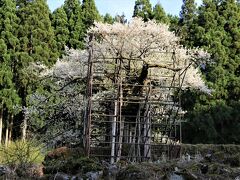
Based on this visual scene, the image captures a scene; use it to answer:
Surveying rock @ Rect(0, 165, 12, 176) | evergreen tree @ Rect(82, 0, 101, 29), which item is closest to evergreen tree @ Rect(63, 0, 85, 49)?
evergreen tree @ Rect(82, 0, 101, 29)

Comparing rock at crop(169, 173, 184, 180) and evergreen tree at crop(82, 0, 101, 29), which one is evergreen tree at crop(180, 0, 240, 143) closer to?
evergreen tree at crop(82, 0, 101, 29)

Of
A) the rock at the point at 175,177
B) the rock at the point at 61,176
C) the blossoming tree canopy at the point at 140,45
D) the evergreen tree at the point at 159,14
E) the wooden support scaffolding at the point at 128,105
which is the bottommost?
the rock at the point at 61,176

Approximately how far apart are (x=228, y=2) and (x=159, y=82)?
9871 mm

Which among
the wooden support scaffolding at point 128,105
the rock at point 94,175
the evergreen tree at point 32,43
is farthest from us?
the evergreen tree at point 32,43

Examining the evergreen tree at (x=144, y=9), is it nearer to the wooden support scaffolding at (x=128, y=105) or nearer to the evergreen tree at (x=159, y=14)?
the evergreen tree at (x=159, y=14)

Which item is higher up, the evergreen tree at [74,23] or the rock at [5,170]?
the evergreen tree at [74,23]

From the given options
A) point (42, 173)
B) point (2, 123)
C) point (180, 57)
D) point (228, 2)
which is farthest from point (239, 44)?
point (42, 173)

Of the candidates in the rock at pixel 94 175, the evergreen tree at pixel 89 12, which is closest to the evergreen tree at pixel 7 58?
the evergreen tree at pixel 89 12

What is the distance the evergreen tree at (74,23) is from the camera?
2362 centimetres

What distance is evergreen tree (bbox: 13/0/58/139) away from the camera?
69.5 feet

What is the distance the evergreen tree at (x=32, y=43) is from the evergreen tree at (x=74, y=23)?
1.21m

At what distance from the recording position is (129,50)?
14.1 m

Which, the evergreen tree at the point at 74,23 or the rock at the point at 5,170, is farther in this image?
the evergreen tree at the point at 74,23

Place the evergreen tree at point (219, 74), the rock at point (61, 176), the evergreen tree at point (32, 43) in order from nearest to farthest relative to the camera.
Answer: the rock at point (61, 176) → the evergreen tree at point (219, 74) → the evergreen tree at point (32, 43)
